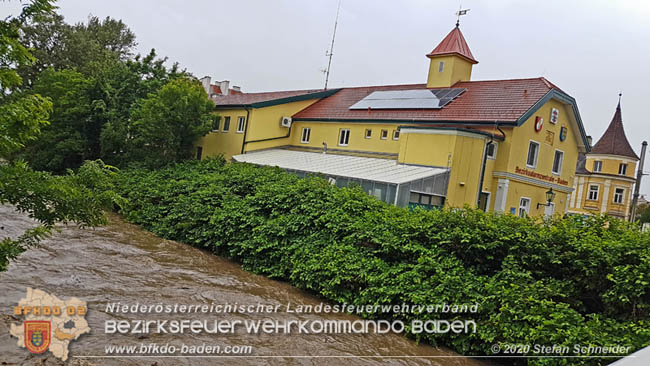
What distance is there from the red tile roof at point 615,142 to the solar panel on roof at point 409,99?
1426 inches

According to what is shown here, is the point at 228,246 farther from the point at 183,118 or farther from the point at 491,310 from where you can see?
the point at 183,118

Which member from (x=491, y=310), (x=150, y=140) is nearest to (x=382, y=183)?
(x=491, y=310)

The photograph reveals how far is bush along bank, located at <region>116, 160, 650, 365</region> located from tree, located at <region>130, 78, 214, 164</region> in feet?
40.8

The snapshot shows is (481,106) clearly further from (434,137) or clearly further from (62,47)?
(62,47)

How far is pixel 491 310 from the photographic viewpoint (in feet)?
29.5

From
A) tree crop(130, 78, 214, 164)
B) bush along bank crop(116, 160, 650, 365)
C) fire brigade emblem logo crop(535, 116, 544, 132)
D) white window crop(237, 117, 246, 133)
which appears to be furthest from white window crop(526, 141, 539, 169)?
tree crop(130, 78, 214, 164)

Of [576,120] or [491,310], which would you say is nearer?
[491,310]

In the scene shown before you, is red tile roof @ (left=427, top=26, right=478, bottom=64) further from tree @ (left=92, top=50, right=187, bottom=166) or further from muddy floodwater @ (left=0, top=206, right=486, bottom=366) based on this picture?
muddy floodwater @ (left=0, top=206, right=486, bottom=366)

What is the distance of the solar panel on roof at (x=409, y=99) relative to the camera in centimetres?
2666

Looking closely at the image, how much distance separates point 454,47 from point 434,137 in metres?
9.83

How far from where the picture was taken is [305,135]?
3138 centimetres

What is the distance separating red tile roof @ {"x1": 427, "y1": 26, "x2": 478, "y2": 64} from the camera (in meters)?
29.7

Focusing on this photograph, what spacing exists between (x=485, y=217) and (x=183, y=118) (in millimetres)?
21009

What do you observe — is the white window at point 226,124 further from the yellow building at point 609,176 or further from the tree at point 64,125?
the yellow building at point 609,176
